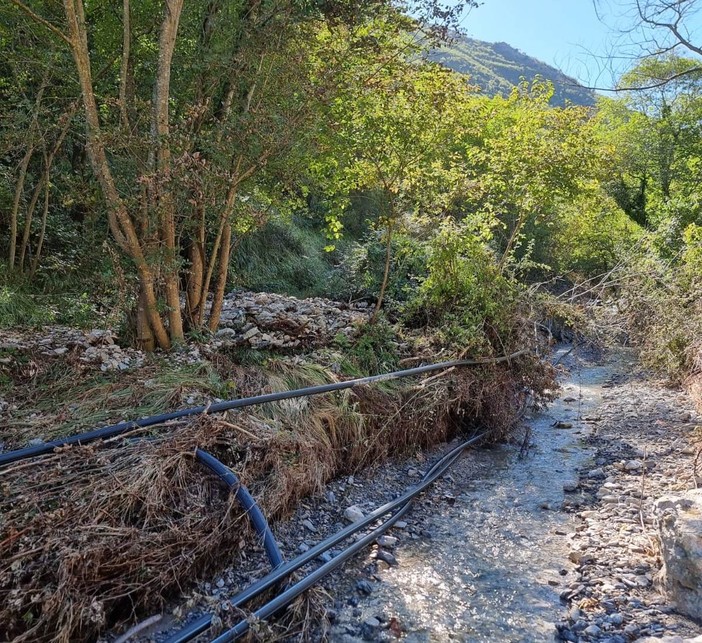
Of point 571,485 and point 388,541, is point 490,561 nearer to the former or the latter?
point 388,541

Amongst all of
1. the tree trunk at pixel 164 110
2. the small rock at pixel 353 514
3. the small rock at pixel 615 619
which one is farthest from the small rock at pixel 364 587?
the tree trunk at pixel 164 110

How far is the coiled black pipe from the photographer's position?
2102 millimetres

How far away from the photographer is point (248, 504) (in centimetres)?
273

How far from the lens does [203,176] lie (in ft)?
12.1

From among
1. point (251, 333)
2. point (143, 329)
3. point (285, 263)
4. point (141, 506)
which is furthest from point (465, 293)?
point (141, 506)

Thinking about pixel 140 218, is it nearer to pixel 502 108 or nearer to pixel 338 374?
pixel 338 374

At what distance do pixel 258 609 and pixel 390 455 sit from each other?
8.15ft

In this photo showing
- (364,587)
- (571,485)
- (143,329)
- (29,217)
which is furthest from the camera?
(29,217)

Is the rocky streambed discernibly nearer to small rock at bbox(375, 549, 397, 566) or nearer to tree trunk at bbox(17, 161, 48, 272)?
small rock at bbox(375, 549, 397, 566)

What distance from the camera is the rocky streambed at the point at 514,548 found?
2551 mm

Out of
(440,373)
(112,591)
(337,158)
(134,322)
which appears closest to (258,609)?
(112,591)

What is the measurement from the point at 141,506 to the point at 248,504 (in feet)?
1.86

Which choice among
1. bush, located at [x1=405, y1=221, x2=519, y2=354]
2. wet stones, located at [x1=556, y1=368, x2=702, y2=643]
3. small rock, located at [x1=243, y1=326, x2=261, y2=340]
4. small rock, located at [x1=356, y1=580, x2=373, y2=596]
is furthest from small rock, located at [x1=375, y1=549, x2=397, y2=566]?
bush, located at [x1=405, y1=221, x2=519, y2=354]

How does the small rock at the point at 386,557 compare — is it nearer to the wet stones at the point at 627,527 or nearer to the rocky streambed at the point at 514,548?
the rocky streambed at the point at 514,548
